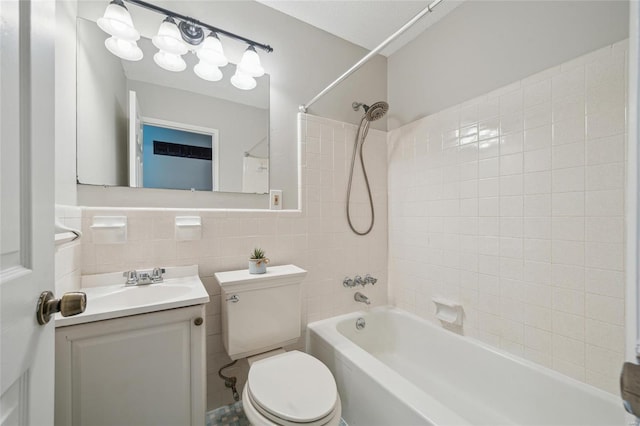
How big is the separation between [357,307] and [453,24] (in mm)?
2040

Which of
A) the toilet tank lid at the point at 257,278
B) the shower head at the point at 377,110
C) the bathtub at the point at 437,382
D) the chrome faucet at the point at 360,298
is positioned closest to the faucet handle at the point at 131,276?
the toilet tank lid at the point at 257,278

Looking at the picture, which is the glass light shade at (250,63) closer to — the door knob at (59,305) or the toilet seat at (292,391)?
the door knob at (59,305)

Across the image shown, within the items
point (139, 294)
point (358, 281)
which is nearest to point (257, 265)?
point (139, 294)

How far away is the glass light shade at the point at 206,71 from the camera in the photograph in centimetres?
148

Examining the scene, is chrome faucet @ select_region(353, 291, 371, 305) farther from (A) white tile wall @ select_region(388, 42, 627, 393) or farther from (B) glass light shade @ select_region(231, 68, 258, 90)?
(B) glass light shade @ select_region(231, 68, 258, 90)

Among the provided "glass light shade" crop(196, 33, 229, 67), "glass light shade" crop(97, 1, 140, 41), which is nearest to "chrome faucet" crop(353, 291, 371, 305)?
"glass light shade" crop(196, 33, 229, 67)

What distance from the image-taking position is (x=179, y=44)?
1376mm

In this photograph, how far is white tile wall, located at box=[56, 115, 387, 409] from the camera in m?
1.32

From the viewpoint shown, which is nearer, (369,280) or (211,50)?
(211,50)

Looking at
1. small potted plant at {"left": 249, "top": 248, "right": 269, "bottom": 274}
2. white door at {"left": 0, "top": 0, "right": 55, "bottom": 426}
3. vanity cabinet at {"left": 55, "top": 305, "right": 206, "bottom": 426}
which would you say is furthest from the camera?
small potted plant at {"left": 249, "top": 248, "right": 269, "bottom": 274}

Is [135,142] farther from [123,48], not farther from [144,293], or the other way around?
[144,293]

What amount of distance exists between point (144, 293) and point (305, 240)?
3.03ft

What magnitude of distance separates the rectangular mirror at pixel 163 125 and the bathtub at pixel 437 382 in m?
1.11

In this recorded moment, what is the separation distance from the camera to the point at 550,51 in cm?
129
